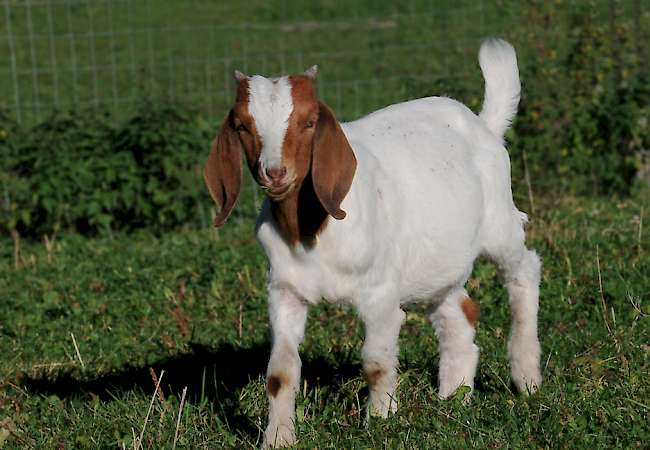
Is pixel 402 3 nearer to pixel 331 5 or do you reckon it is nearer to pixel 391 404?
pixel 331 5

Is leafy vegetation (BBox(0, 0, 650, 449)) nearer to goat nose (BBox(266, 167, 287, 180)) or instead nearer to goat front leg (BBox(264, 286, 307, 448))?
goat front leg (BBox(264, 286, 307, 448))

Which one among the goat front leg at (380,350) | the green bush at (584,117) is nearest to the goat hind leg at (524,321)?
the goat front leg at (380,350)

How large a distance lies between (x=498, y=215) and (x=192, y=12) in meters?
12.8

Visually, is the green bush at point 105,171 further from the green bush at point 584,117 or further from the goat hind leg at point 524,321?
the goat hind leg at point 524,321

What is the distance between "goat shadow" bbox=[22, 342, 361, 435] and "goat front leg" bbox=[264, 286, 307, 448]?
1.92 ft

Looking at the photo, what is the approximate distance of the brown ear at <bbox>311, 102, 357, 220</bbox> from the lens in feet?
8.55

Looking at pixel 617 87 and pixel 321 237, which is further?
pixel 617 87

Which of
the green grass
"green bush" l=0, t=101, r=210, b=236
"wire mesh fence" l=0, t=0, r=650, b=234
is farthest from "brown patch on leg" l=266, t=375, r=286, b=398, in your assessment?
"wire mesh fence" l=0, t=0, r=650, b=234

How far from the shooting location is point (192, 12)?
15.1m

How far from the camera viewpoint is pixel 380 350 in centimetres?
294

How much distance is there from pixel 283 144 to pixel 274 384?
91cm

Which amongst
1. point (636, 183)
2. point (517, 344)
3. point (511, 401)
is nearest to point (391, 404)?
point (511, 401)

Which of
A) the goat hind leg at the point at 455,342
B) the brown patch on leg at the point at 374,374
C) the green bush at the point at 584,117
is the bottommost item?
the goat hind leg at the point at 455,342

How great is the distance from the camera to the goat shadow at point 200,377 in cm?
359
